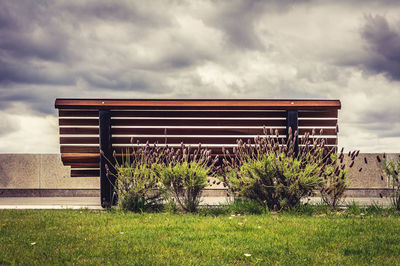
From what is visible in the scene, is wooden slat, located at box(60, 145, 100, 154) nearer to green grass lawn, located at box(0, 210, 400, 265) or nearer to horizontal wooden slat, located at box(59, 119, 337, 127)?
horizontal wooden slat, located at box(59, 119, 337, 127)

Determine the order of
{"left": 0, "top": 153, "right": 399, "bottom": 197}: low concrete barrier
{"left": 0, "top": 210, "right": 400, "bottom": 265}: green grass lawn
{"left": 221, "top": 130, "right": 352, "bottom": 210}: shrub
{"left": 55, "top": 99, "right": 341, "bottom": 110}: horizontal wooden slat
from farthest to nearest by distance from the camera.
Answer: {"left": 0, "top": 153, "right": 399, "bottom": 197}: low concrete barrier < {"left": 55, "top": 99, "right": 341, "bottom": 110}: horizontal wooden slat < {"left": 221, "top": 130, "right": 352, "bottom": 210}: shrub < {"left": 0, "top": 210, "right": 400, "bottom": 265}: green grass lawn

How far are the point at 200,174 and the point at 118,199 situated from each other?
5.44ft

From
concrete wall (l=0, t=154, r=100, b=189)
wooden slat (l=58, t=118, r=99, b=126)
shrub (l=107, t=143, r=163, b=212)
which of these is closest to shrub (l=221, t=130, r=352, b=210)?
shrub (l=107, t=143, r=163, b=212)

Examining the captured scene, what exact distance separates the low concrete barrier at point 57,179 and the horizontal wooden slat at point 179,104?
3.60 m

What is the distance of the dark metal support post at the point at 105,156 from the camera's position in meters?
6.85

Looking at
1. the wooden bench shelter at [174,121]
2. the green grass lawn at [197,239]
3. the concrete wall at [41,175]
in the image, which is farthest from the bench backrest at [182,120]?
the concrete wall at [41,175]

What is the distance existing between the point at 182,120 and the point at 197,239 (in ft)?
8.96

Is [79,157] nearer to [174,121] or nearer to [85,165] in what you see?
[85,165]

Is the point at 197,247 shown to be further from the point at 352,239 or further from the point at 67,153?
the point at 67,153

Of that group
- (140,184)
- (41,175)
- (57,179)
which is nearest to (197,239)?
(140,184)

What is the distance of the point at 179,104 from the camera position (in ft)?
21.9

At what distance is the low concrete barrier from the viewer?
32.7 feet

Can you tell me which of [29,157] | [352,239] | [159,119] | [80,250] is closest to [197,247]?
[80,250]

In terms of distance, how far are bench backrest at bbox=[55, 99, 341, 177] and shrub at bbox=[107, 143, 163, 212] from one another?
46 centimetres
